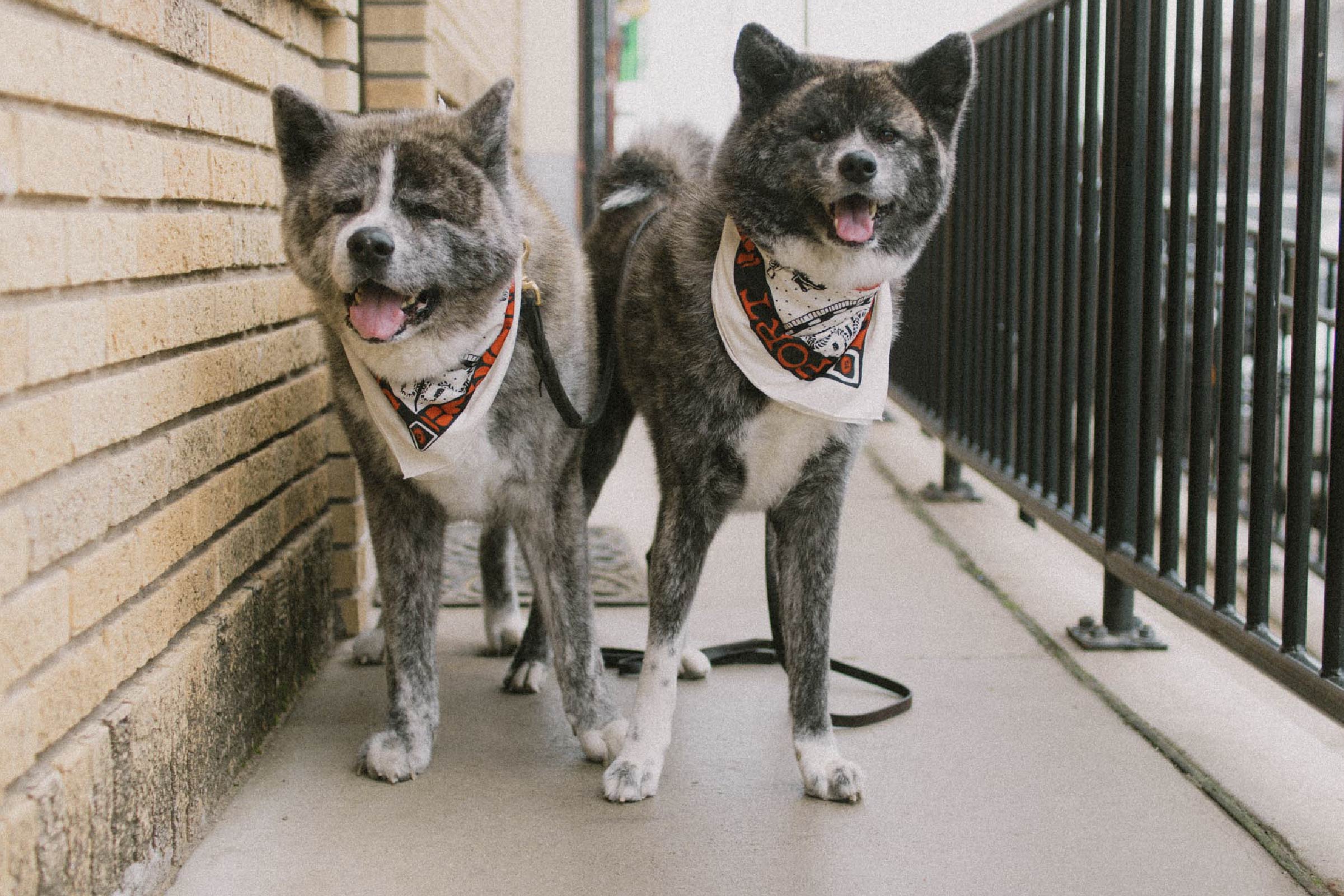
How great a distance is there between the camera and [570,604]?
9.85ft

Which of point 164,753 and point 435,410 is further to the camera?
point 435,410

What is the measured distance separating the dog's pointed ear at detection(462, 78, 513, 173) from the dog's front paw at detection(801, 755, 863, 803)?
1470 millimetres

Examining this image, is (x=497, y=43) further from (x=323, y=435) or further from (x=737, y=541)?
(x=323, y=435)

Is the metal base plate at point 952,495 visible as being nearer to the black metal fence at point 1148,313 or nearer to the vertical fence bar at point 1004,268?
Result: the black metal fence at point 1148,313

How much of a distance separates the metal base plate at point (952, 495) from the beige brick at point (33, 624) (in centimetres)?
432

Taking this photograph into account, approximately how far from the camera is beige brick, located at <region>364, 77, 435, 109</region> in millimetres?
4055

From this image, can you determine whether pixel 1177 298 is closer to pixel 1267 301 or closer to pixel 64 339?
pixel 1267 301

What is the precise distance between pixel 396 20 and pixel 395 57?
113 mm

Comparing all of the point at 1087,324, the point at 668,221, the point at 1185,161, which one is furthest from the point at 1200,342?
the point at 668,221

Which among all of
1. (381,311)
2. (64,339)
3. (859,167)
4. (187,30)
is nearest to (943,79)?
(859,167)

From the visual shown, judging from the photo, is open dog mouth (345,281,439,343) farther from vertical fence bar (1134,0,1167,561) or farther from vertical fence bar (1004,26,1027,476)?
vertical fence bar (1004,26,1027,476)

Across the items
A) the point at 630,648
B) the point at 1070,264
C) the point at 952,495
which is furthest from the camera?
the point at 952,495

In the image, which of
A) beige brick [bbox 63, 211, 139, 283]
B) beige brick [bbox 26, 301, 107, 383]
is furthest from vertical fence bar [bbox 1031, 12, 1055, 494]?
beige brick [bbox 26, 301, 107, 383]

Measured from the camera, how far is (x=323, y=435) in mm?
3729
